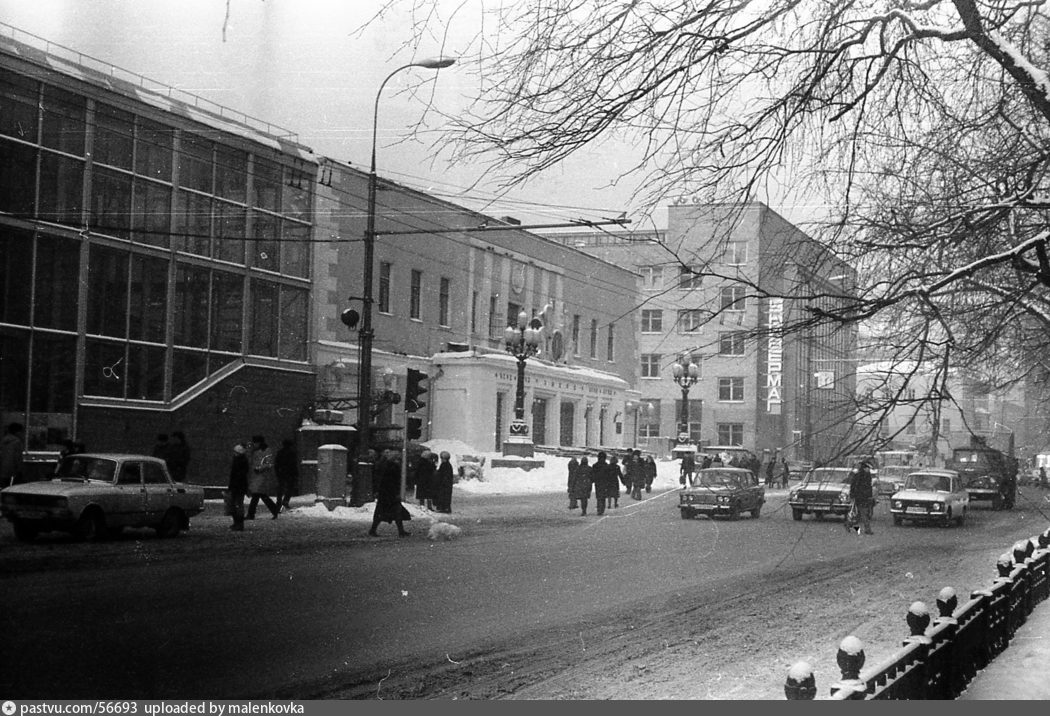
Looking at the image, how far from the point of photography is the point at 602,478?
2586 cm

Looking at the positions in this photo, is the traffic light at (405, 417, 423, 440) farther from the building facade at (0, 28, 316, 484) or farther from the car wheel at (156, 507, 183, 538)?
the building facade at (0, 28, 316, 484)

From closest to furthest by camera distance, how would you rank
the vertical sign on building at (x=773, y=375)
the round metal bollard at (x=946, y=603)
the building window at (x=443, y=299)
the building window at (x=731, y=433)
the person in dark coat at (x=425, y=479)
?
the round metal bollard at (x=946, y=603), the vertical sign on building at (x=773, y=375), the building window at (x=731, y=433), the building window at (x=443, y=299), the person in dark coat at (x=425, y=479)

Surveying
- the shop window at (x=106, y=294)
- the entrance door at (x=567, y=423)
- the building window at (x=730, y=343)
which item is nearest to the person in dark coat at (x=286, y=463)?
the shop window at (x=106, y=294)

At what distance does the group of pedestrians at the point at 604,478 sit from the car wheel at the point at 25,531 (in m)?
16.0

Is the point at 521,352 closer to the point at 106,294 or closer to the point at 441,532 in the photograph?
the point at 441,532

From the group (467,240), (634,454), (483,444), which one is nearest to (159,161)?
(467,240)

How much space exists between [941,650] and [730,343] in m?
2.47

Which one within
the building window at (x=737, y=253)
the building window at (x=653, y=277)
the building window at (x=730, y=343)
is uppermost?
the building window at (x=737, y=253)

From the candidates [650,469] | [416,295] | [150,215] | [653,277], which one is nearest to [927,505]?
[650,469]

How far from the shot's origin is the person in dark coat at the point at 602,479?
25562 mm

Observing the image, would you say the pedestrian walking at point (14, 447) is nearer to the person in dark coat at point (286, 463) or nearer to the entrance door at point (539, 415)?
the person in dark coat at point (286, 463)

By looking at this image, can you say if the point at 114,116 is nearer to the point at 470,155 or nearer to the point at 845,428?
the point at 470,155

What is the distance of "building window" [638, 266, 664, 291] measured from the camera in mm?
7394

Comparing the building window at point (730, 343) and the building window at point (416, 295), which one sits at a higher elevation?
the building window at point (416, 295)
